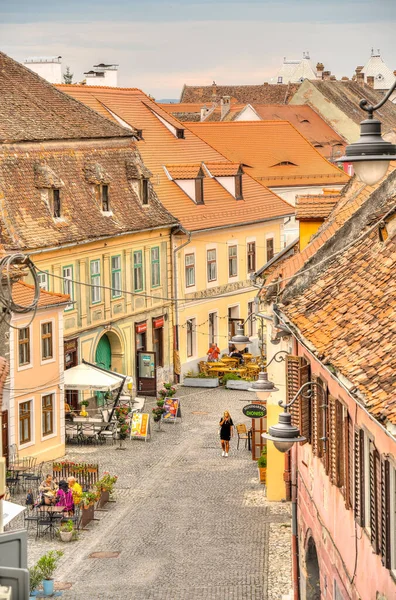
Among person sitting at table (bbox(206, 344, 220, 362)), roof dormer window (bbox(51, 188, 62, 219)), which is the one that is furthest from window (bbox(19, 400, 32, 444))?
person sitting at table (bbox(206, 344, 220, 362))

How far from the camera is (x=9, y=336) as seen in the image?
33625 millimetres

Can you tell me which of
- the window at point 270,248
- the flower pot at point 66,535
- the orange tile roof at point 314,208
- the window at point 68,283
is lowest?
the flower pot at point 66,535

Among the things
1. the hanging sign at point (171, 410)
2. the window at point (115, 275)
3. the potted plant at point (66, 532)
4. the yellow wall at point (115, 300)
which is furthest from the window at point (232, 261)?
the potted plant at point (66, 532)

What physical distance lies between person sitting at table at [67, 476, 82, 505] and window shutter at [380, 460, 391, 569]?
16280 mm

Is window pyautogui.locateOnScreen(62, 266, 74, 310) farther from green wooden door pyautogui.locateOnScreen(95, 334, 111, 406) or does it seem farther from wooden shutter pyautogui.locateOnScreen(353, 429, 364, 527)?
wooden shutter pyautogui.locateOnScreen(353, 429, 364, 527)

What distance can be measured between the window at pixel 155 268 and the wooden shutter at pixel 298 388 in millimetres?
26659

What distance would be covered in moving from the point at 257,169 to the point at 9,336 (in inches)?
1380

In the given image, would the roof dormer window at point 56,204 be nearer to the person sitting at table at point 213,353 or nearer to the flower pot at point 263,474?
the person sitting at table at point 213,353

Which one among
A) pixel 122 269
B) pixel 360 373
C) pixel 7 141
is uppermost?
pixel 7 141

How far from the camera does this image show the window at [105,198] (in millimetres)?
43772

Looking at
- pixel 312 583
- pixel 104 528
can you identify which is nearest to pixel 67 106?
pixel 104 528

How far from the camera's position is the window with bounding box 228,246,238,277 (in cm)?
5172

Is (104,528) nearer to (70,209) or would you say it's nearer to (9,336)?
(9,336)

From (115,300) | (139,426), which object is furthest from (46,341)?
(115,300)
